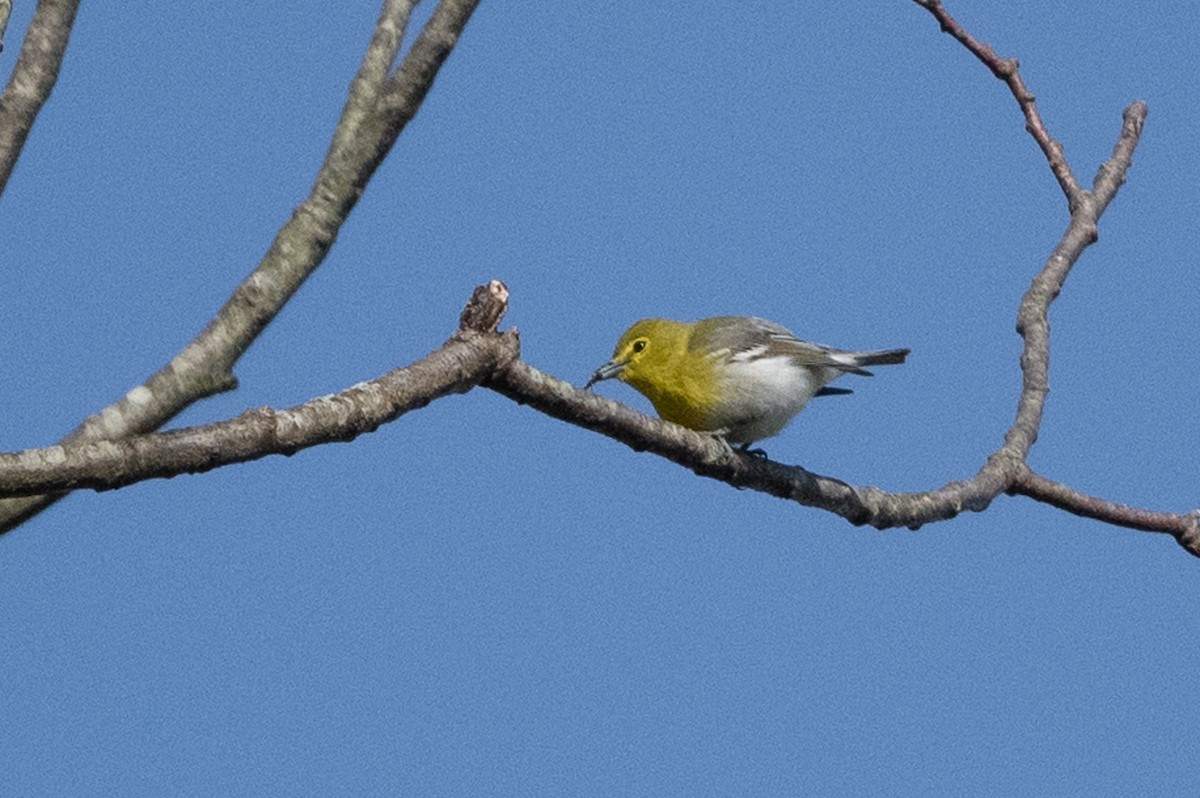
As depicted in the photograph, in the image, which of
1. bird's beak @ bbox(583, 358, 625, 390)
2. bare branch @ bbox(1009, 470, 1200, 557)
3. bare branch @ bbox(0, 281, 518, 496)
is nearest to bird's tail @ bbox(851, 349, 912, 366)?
bird's beak @ bbox(583, 358, 625, 390)

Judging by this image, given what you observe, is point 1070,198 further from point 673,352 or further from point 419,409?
point 419,409

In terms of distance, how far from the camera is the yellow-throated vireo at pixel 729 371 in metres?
7.18

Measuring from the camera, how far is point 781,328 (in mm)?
8062

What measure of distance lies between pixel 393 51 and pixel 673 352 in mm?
4416

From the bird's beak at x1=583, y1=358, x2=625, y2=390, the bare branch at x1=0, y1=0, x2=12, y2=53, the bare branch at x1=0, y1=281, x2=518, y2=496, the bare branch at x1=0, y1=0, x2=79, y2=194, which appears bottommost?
the bare branch at x1=0, y1=281, x2=518, y2=496

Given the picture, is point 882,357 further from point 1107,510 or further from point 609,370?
point 1107,510

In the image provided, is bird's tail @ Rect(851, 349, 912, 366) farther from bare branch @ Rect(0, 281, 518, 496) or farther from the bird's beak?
bare branch @ Rect(0, 281, 518, 496)

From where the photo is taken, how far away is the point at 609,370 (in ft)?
25.1

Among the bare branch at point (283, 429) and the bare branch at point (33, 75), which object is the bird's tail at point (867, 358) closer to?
the bare branch at point (283, 429)

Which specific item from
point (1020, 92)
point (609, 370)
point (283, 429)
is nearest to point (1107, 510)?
point (1020, 92)

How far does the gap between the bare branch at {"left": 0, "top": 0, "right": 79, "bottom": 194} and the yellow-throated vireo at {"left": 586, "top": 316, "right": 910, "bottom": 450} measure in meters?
4.11

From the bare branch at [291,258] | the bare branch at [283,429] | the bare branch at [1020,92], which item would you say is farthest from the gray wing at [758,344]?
the bare branch at [291,258]

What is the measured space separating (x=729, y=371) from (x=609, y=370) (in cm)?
72

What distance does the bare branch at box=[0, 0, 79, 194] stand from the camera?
10.3ft
